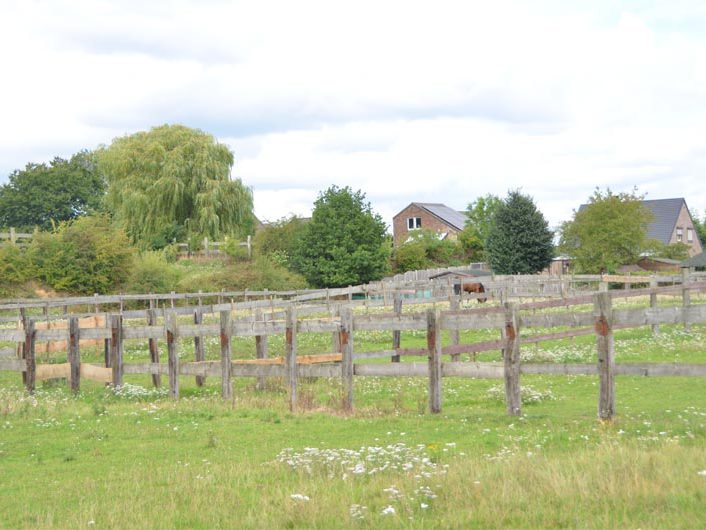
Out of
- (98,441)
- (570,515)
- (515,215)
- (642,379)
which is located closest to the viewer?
(570,515)

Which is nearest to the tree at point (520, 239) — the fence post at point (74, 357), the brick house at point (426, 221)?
the brick house at point (426, 221)

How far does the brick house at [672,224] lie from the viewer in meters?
94.0

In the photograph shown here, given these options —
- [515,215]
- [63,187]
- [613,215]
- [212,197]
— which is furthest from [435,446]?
[63,187]

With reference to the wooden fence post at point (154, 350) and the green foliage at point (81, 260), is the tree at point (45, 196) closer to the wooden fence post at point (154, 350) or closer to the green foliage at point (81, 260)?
the green foliage at point (81, 260)

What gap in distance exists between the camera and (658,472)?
7.91m

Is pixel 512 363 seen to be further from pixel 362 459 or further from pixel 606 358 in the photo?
pixel 362 459

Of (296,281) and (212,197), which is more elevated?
(212,197)

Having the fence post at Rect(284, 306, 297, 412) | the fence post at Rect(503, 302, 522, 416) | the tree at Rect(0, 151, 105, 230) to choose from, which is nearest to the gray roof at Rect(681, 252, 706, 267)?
the tree at Rect(0, 151, 105, 230)

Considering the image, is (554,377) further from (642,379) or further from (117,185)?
(117,185)

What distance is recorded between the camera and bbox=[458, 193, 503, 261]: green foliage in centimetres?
9475

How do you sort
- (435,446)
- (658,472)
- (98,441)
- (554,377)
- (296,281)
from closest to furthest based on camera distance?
(658,472) → (435,446) → (98,441) → (554,377) → (296,281)

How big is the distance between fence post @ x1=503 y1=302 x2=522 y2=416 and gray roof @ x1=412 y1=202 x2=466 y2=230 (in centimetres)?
9028

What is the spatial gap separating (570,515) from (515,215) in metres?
71.7

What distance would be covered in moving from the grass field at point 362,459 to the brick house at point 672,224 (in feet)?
266
